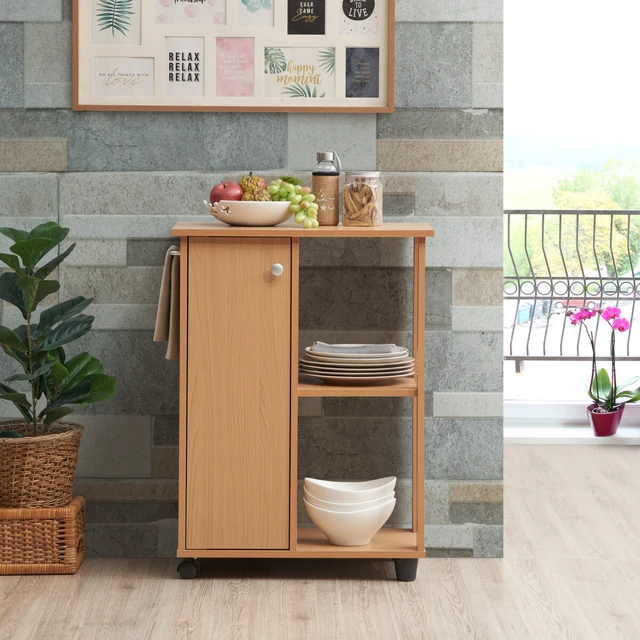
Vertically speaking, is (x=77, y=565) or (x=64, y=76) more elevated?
(x=64, y=76)

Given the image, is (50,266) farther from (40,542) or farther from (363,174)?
(363,174)

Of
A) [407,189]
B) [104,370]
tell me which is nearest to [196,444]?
[104,370]

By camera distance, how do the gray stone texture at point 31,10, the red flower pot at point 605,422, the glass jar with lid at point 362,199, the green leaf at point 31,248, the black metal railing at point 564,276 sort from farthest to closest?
the black metal railing at point 564,276 < the red flower pot at point 605,422 < the gray stone texture at point 31,10 < the glass jar with lid at point 362,199 < the green leaf at point 31,248

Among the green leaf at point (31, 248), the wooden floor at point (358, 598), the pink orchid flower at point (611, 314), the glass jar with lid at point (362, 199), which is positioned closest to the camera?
the wooden floor at point (358, 598)

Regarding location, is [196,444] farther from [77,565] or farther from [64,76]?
[64,76]

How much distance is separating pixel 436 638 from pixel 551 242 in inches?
151

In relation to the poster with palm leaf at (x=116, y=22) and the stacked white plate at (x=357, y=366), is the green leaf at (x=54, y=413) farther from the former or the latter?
the poster with palm leaf at (x=116, y=22)

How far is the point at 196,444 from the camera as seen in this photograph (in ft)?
8.74

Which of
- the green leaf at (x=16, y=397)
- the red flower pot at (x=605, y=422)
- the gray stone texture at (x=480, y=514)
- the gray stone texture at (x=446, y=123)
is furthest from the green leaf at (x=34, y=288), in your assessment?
the red flower pot at (x=605, y=422)

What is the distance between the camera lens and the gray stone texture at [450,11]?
9.41ft

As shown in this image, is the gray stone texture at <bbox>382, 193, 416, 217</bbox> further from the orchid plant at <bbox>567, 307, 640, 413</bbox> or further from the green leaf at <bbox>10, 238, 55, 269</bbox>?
the orchid plant at <bbox>567, 307, 640, 413</bbox>

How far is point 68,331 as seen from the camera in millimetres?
2715

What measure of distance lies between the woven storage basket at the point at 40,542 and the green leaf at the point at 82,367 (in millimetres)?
390

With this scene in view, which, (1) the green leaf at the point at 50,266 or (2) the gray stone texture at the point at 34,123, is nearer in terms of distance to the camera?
(1) the green leaf at the point at 50,266
